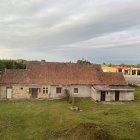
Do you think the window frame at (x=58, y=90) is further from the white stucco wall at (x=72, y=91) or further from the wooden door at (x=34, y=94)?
the wooden door at (x=34, y=94)

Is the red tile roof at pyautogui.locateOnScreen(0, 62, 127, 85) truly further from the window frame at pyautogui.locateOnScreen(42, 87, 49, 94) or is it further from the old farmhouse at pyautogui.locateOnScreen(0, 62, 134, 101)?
the window frame at pyautogui.locateOnScreen(42, 87, 49, 94)

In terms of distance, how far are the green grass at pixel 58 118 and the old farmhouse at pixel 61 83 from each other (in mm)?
2241

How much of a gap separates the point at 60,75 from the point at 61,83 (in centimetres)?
207

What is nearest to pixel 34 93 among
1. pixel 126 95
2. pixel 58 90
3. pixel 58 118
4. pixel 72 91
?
pixel 58 90

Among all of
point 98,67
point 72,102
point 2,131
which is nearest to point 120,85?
point 98,67

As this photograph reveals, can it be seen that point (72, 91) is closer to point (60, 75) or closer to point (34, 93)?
point (60, 75)

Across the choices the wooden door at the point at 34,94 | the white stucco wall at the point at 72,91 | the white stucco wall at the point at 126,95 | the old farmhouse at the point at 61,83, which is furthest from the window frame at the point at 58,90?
the white stucco wall at the point at 126,95

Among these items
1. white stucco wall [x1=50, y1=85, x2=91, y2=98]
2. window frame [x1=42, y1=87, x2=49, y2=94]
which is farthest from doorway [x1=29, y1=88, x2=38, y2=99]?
white stucco wall [x1=50, y1=85, x2=91, y2=98]

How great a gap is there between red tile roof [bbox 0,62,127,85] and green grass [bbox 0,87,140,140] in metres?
3.93

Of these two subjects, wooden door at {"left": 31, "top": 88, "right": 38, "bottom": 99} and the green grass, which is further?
wooden door at {"left": 31, "top": 88, "right": 38, "bottom": 99}

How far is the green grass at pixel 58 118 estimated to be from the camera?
26.8m

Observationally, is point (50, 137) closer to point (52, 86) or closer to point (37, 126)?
point (37, 126)

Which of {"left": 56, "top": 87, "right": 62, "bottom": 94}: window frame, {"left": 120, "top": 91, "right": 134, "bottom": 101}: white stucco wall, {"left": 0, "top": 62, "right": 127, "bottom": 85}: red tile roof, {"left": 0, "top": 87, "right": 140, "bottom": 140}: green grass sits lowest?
{"left": 0, "top": 87, "right": 140, "bottom": 140}: green grass

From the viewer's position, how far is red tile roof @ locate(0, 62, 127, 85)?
46.6 meters
